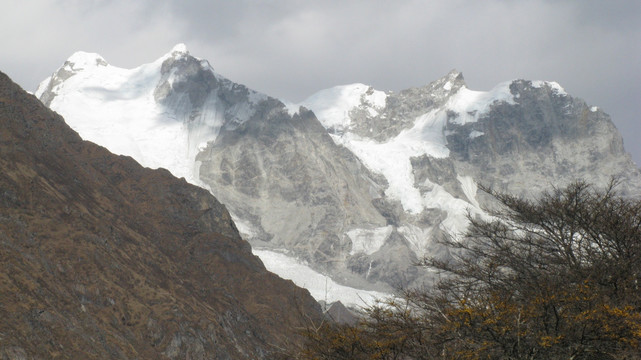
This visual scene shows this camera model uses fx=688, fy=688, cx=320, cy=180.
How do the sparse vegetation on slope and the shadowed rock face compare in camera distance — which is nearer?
the sparse vegetation on slope

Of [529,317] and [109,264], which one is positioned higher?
[529,317]

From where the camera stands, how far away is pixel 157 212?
119m

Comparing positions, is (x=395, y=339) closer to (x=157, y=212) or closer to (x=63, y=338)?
(x=63, y=338)

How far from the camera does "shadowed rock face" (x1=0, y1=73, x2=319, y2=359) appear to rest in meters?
62.3

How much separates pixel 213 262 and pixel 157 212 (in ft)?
46.1

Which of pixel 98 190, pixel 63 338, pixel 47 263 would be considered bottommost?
pixel 63 338

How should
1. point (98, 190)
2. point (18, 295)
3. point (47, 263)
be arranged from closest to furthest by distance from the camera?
point (18, 295)
point (47, 263)
point (98, 190)

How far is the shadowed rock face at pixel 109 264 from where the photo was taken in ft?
204

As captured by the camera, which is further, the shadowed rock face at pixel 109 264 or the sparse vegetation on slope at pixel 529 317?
the shadowed rock face at pixel 109 264

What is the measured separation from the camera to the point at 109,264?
8194 centimetres

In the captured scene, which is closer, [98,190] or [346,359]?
[346,359]

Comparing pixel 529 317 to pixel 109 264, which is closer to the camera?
pixel 529 317

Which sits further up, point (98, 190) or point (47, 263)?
point (98, 190)

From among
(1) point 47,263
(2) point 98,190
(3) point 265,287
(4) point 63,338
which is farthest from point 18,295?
(3) point 265,287
